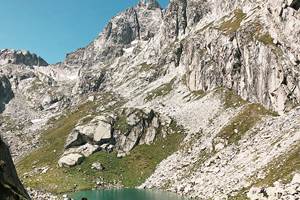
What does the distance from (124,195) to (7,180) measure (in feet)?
268

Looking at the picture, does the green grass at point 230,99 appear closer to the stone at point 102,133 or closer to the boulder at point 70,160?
the stone at point 102,133

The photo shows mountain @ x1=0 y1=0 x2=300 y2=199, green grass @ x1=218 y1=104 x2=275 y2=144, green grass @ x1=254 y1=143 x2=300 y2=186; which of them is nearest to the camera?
green grass @ x1=254 y1=143 x2=300 y2=186

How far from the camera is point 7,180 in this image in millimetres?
35938

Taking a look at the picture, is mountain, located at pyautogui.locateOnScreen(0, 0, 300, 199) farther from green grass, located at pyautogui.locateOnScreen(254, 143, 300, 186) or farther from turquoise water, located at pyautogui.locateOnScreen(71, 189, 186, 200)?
turquoise water, located at pyautogui.locateOnScreen(71, 189, 186, 200)

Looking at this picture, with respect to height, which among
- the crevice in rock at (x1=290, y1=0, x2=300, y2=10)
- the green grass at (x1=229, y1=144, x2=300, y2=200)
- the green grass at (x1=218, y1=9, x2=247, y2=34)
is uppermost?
the green grass at (x1=218, y1=9, x2=247, y2=34)

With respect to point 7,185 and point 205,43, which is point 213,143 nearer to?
point 205,43

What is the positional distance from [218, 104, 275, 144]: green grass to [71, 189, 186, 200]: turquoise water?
28.1 meters

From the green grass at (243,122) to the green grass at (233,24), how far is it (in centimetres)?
4712

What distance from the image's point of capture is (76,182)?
464 feet

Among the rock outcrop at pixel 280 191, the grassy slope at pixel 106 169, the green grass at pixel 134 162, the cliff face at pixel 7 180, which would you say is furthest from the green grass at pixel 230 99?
the cliff face at pixel 7 180

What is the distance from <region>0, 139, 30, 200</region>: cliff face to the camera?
111 ft

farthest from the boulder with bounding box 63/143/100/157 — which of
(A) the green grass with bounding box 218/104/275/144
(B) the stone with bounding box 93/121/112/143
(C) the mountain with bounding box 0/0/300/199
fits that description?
(A) the green grass with bounding box 218/104/275/144

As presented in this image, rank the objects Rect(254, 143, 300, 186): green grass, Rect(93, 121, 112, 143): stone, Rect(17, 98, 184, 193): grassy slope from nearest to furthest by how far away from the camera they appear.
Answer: Rect(254, 143, 300, 186): green grass, Rect(17, 98, 184, 193): grassy slope, Rect(93, 121, 112, 143): stone

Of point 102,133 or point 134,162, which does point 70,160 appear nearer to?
point 102,133
